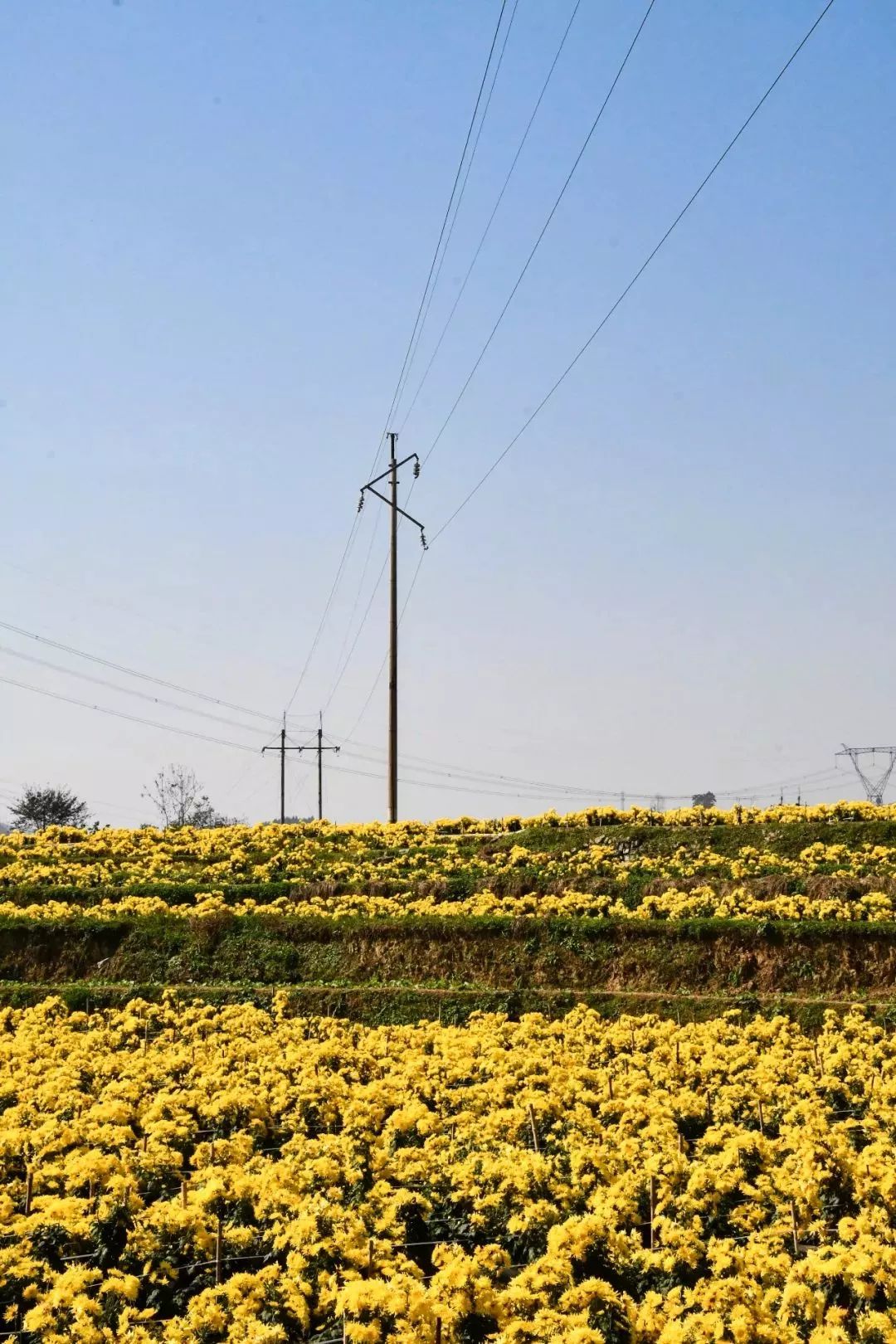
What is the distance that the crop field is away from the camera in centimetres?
1218

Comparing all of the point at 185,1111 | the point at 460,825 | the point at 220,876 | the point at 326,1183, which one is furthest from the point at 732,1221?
the point at 460,825

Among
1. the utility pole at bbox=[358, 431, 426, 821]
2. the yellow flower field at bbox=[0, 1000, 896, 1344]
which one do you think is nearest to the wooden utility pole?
the utility pole at bbox=[358, 431, 426, 821]

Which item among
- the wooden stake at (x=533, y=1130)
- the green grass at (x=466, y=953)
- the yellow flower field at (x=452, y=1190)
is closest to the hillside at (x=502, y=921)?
the green grass at (x=466, y=953)

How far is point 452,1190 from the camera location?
14.8m

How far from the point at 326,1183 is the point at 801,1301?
5715 mm

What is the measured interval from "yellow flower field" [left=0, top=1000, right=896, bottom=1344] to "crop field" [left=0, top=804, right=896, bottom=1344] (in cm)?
5

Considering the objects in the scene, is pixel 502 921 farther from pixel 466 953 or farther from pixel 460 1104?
pixel 460 1104

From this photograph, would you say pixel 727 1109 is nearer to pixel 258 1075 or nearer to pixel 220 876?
pixel 258 1075

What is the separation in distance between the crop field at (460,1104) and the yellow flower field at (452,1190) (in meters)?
0.05

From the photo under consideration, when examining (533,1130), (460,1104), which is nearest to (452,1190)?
(533,1130)

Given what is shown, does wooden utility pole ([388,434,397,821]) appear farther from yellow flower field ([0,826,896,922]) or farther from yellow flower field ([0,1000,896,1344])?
yellow flower field ([0,1000,896,1344])

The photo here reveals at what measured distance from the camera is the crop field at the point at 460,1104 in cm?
1218

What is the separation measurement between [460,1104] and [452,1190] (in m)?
3.32

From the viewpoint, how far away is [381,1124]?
17.2m
